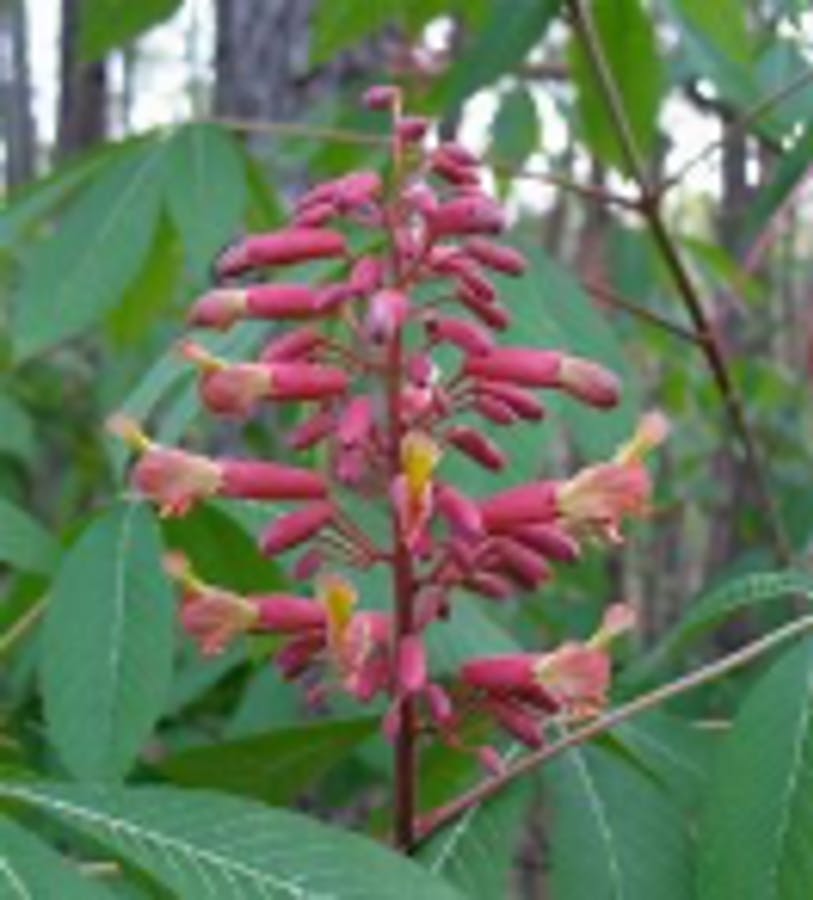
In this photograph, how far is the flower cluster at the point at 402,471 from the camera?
1.54 m

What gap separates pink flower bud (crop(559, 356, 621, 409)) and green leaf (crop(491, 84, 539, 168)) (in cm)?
262

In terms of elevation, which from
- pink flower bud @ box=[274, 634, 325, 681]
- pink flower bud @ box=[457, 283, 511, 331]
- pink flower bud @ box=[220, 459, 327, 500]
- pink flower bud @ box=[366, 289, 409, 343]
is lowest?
pink flower bud @ box=[274, 634, 325, 681]

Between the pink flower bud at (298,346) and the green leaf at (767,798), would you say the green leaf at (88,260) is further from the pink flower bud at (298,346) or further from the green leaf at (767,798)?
the green leaf at (767,798)

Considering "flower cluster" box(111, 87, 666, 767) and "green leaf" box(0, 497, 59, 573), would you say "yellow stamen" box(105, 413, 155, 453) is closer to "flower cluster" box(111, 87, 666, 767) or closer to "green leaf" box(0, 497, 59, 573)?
"flower cluster" box(111, 87, 666, 767)

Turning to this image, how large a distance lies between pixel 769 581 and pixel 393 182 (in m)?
0.53

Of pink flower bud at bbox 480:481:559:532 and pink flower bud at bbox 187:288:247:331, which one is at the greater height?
pink flower bud at bbox 187:288:247:331

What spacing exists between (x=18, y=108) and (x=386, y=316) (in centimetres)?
1243

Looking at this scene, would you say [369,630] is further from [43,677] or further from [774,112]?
[774,112]

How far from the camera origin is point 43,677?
5.95 ft

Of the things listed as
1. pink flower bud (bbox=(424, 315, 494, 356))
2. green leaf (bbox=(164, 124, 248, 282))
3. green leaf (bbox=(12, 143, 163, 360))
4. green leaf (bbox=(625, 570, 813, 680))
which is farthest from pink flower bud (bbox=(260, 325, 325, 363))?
green leaf (bbox=(164, 124, 248, 282))

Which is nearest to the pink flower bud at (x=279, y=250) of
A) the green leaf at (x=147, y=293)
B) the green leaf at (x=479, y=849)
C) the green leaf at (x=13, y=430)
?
the green leaf at (x=479, y=849)

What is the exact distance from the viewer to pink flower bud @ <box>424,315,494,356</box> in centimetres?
161

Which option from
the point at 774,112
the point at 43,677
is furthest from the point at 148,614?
the point at 774,112

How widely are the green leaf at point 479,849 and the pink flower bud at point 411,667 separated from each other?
0.59 feet
